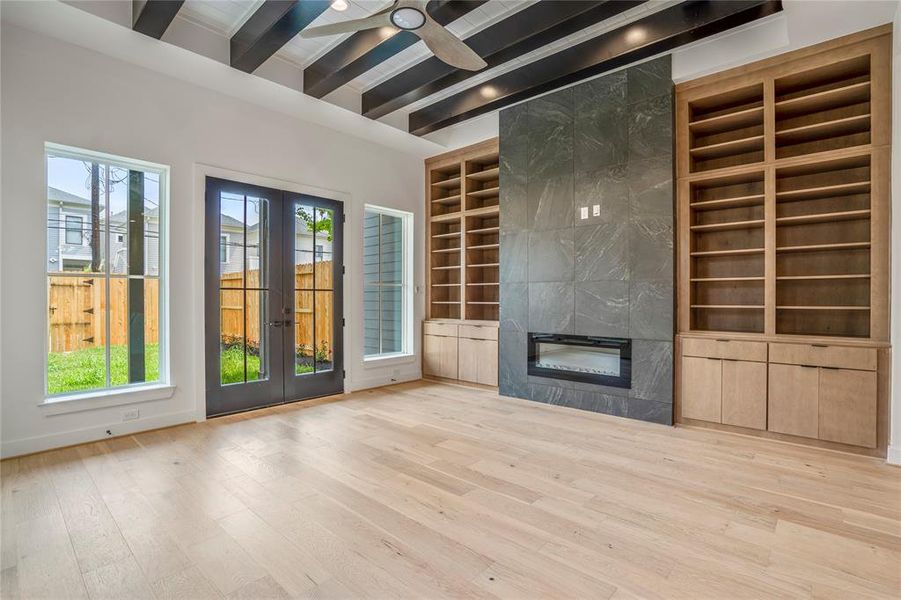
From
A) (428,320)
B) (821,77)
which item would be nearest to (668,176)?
(821,77)

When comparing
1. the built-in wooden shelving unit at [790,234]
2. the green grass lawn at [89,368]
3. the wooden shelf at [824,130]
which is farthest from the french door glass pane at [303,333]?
the wooden shelf at [824,130]

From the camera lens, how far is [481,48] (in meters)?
3.85

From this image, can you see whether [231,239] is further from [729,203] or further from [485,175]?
[729,203]

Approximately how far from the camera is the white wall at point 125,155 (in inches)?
128

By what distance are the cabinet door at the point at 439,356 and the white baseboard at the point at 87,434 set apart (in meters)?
3.08

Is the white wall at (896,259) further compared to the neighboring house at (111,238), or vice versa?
the neighboring house at (111,238)

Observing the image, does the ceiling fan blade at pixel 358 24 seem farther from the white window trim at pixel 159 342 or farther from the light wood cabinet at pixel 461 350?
the light wood cabinet at pixel 461 350

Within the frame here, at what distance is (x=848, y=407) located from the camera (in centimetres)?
340

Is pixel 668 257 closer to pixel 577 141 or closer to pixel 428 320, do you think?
pixel 577 141

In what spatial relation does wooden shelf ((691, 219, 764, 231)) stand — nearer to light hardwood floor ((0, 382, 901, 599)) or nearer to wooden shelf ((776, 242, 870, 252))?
wooden shelf ((776, 242, 870, 252))

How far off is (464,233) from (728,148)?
3114mm

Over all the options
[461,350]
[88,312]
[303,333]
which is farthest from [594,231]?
[88,312]

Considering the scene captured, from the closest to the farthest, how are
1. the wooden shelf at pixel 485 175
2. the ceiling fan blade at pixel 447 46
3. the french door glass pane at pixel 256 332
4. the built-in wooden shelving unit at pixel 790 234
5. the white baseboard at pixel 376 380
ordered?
the ceiling fan blade at pixel 447 46 → the built-in wooden shelving unit at pixel 790 234 → the french door glass pane at pixel 256 332 → the white baseboard at pixel 376 380 → the wooden shelf at pixel 485 175

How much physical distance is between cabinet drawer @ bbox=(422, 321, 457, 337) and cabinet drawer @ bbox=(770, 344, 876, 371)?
3585mm
